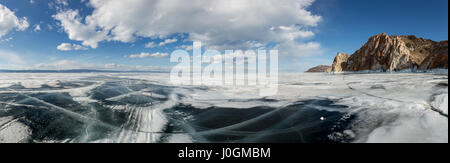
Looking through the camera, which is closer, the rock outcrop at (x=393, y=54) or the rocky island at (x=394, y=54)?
the rocky island at (x=394, y=54)

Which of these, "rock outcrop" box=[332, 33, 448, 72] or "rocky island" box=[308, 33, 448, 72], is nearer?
"rocky island" box=[308, 33, 448, 72]

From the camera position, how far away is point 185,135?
3400 millimetres

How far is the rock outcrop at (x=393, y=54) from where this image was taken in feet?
178

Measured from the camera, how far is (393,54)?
56688 mm

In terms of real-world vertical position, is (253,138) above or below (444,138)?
below

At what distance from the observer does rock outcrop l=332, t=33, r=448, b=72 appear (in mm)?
54375

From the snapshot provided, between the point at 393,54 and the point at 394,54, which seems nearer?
the point at 394,54

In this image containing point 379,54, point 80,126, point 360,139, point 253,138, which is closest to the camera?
point 360,139
